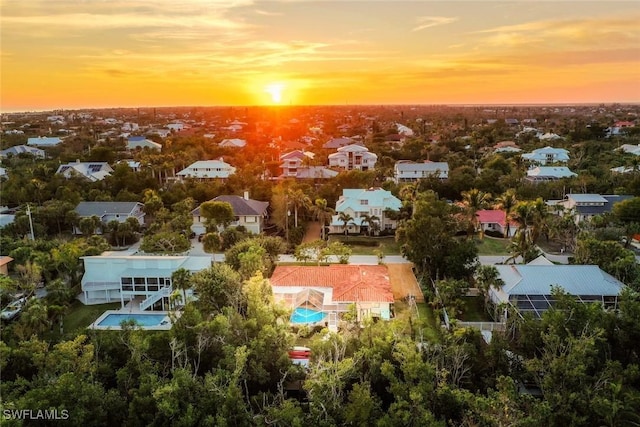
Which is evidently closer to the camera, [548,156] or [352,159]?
[548,156]

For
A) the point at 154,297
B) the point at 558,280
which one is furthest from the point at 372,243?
the point at 154,297

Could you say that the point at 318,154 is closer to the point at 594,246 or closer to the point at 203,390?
the point at 594,246

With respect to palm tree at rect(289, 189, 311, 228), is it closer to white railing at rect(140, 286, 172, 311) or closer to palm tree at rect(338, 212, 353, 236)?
palm tree at rect(338, 212, 353, 236)

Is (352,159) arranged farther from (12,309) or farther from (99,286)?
(12,309)

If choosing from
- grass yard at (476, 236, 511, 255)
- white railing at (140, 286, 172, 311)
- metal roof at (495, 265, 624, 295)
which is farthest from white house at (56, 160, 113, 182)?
metal roof at (495, 265, 624, 295)


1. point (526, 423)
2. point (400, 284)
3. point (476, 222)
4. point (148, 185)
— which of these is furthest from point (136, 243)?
point (526, 423)

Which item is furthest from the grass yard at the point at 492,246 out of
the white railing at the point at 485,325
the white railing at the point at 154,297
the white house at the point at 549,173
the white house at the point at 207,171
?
the white house at the point at 207,171
